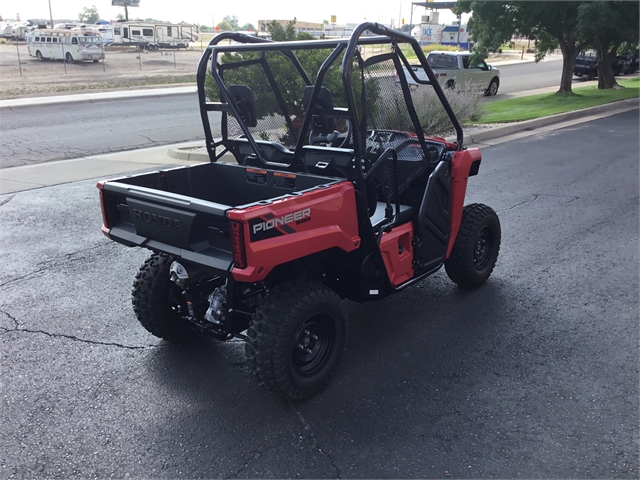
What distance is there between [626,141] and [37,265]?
459 inches

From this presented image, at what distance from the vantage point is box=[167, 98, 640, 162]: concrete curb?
11031 millimetres

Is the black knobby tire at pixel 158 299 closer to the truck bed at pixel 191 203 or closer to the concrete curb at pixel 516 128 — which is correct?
the truck bed at pixel 191 203

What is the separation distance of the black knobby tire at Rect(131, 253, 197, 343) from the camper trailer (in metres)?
50.4

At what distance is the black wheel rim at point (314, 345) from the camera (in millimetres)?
3754

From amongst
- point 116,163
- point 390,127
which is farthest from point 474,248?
point 116,163

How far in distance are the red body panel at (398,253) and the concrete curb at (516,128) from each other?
20.5 feet

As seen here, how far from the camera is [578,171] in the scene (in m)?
10.1

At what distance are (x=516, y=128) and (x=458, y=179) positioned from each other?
1050cm

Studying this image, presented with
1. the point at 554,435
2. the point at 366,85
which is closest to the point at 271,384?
the point at 554,435

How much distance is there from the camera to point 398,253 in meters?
4.36

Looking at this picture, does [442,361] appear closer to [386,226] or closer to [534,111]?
[386,226]

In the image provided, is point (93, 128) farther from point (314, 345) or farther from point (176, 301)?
point (314, 345)

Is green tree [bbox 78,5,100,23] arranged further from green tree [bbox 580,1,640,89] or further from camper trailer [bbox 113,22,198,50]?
green tree [bbox 580,1,640,89]

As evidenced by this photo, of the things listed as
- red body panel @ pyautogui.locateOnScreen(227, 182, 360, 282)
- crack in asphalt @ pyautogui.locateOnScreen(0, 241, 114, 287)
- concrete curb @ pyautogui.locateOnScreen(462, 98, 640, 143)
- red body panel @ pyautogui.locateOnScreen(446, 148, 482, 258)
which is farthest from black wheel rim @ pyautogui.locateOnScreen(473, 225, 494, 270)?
concrete curb @ pyautogui.locateOnScreen(462, 98, 640, 143)
